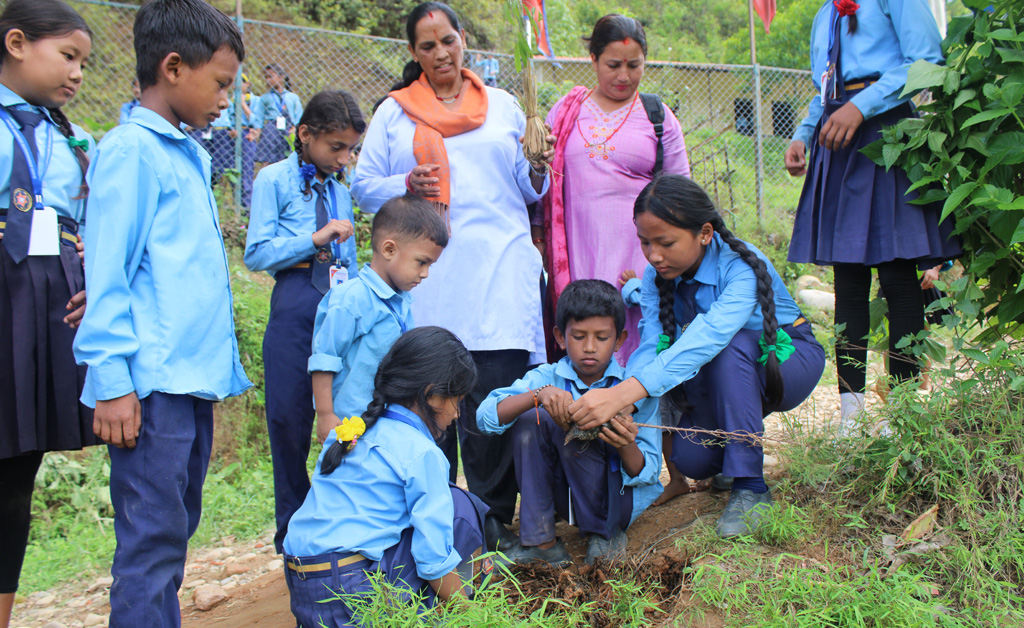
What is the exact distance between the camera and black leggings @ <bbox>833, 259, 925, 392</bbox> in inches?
110

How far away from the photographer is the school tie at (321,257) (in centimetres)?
299

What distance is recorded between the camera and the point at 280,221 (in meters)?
3.05

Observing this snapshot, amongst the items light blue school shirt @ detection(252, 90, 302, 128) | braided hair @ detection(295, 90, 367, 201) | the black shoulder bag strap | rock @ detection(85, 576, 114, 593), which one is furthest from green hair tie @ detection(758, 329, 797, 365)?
light blue school shirt @ detection(252, 90, 302, 128)

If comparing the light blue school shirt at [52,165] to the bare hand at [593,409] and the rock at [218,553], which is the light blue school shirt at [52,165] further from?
the rock at [218,553]

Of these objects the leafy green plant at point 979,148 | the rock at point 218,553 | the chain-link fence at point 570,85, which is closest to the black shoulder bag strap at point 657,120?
the leafy green plant at point 979,148

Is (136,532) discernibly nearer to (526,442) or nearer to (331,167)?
(526,442)

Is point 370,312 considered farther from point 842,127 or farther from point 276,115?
point 276,115

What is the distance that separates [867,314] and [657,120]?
1.20m

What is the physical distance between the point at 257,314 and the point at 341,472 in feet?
Answer: 12.3

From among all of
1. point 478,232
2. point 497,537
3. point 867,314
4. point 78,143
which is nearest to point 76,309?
point 78,143

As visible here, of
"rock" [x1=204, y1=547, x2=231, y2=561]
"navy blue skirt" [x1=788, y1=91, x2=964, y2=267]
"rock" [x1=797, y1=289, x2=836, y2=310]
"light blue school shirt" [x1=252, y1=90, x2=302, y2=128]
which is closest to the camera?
"navy blue skirt" [x1=788, y1=91, x2=964, y2=267]

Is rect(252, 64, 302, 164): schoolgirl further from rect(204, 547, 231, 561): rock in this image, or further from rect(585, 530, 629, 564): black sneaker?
rect(585, 530, 629, 564): black sneaker

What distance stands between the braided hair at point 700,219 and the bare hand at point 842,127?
0.58 meters

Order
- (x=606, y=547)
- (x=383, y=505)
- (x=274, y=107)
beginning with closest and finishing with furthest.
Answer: (x=383, y=505) < (x=606, y=547) < (x=274, y=107)
